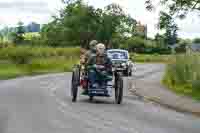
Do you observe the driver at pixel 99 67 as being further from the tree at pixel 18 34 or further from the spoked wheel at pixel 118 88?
the tree at pixel 18 34

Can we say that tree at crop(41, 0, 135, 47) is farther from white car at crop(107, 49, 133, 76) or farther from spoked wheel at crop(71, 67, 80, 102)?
spoked wheel at crop(71, 67, 80, 102)

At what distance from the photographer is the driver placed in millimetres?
19922

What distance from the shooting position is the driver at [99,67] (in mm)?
19922

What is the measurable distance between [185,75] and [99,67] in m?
9.93

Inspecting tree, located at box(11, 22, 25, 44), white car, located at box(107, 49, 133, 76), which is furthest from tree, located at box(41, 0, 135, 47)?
white car, located at box(107, 49, 133, 76)

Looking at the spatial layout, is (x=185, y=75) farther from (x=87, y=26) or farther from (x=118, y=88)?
(x=87, y=26)

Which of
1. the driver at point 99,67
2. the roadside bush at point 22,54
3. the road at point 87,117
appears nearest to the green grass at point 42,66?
the roadside bush at point 22,54

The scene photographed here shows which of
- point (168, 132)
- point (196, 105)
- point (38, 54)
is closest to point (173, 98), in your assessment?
point (196, 105)

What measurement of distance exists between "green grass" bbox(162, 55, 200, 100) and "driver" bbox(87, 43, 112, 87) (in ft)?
15.5

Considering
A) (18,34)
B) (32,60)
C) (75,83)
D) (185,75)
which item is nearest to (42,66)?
(32,60)

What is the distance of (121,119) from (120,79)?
527cm

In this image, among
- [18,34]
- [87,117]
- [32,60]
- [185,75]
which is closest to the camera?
[87,117]

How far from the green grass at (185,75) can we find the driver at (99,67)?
186 inches

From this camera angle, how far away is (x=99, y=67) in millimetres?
19969
